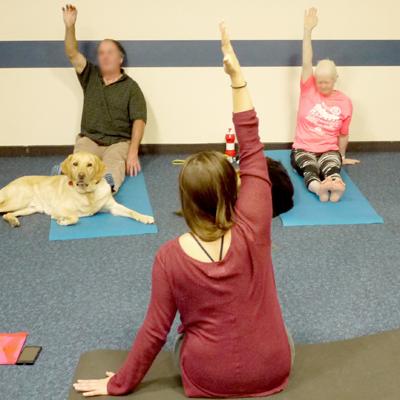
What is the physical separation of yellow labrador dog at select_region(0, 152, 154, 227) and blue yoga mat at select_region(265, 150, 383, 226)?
89cm

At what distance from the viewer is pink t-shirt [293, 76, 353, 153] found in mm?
3822

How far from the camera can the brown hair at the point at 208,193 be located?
137 centimetres

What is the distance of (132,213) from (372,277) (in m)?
1.43

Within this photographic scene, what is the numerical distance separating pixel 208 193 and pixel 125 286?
1432 millimetres

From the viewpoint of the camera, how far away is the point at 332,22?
12.9ft

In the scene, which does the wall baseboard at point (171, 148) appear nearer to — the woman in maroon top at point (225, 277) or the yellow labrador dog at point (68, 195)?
the yellow labrador dog at point (68, 195)

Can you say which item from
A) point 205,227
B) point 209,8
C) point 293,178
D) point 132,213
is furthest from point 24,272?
point 209,8

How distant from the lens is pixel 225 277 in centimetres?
143

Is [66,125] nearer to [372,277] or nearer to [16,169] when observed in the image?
[16,169]

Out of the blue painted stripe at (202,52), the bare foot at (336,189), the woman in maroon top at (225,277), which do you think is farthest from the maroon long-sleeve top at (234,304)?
the blue painted stripe at (202,52)

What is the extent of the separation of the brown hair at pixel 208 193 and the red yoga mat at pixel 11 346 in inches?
47.7

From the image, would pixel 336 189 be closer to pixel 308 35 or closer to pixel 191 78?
pixel 308 35

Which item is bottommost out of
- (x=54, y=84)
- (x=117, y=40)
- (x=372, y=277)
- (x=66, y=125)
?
(x=372, y=277)

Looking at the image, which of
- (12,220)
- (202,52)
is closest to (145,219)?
(12,220)
